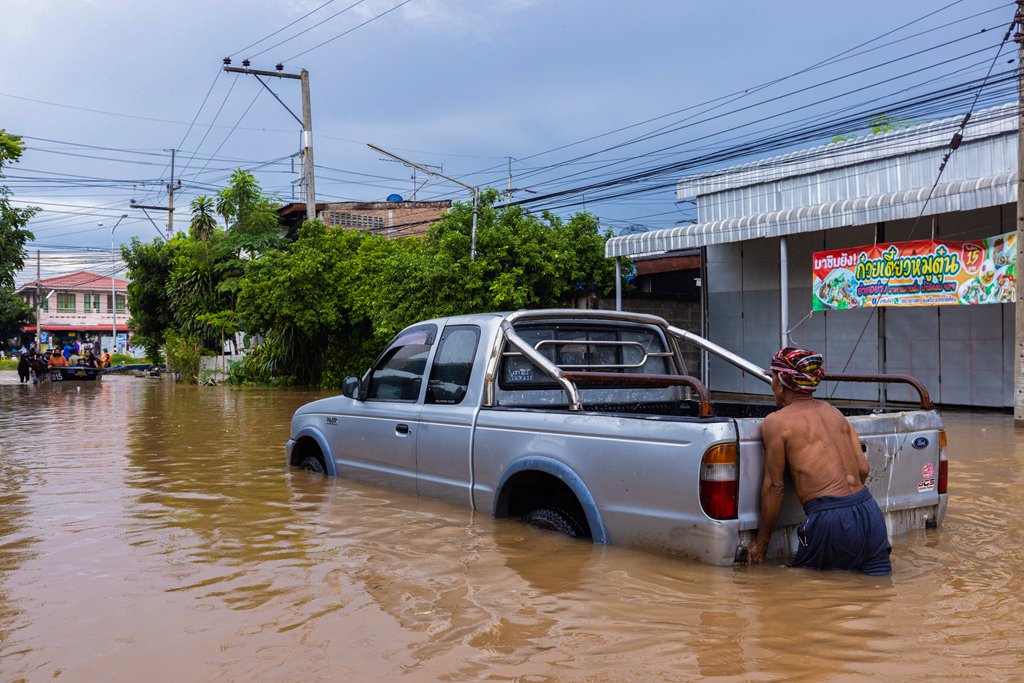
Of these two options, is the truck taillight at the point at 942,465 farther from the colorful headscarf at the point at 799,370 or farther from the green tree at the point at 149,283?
the green tree at the point at 149,283

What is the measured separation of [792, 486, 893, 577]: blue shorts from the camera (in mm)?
4609

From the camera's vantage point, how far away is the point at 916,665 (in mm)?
3643

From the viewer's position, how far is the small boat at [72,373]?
38.1 meters

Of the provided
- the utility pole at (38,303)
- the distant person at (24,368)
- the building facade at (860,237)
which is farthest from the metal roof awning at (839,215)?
the utility pole at (38,303)

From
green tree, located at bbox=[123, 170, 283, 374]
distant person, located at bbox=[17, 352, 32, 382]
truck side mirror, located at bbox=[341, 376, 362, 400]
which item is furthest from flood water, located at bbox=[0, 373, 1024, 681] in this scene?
distant person, located at bbox=[17, 352, 32, 382]

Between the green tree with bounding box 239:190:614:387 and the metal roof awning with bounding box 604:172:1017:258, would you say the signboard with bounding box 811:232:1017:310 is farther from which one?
the green tree with bounding box 239:190:614:387

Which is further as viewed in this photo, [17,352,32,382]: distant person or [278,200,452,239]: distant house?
[278,200,452,239]: distant house

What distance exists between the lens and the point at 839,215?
1852cm

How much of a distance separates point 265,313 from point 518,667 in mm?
27147

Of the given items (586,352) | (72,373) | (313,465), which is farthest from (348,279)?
(586,352)

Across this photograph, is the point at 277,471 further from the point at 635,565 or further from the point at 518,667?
the point at 518,667

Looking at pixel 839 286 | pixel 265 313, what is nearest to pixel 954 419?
pixel 839 286

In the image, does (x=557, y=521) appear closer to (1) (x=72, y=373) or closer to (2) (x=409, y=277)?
(2) (x=409, y=277)

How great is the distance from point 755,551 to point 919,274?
14040 mm
